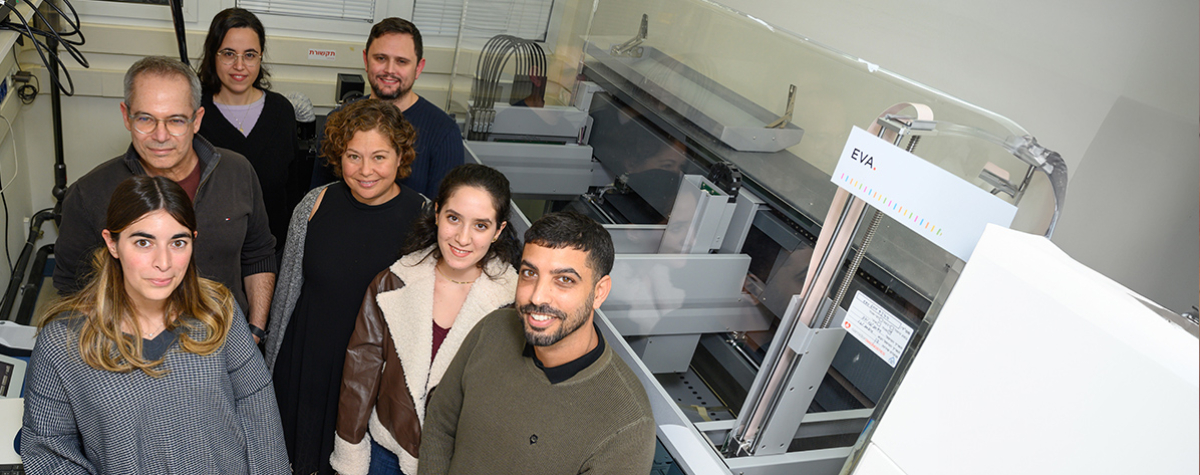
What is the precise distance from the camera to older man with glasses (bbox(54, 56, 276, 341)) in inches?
60.2

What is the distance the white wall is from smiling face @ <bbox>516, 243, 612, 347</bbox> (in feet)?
4.23

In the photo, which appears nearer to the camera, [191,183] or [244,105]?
[191,183]

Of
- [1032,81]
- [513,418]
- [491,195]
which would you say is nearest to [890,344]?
[513,418]

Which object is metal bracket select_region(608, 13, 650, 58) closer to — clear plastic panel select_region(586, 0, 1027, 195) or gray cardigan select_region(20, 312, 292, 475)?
clear plastic panel select_region(586, 0, 1027, 195)

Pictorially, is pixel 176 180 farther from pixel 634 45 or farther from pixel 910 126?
pixel 910 126

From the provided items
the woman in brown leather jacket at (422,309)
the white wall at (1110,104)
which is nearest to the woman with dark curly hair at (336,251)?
the woman in brown leather jacket at (422,309)

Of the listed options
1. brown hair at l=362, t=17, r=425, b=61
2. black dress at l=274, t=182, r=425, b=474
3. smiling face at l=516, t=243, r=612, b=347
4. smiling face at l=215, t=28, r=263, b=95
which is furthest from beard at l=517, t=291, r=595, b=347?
smiling face at l=215, t=28, r=263, b=95

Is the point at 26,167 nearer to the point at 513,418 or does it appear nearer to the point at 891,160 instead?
the point at 513,418

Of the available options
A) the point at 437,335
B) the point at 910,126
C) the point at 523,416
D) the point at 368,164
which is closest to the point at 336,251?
the point at 368,164

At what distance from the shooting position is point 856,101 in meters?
1.47

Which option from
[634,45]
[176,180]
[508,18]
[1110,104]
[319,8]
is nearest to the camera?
[176,180]

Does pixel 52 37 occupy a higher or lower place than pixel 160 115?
lower

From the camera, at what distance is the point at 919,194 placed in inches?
43.4

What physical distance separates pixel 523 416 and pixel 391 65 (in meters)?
1.30
